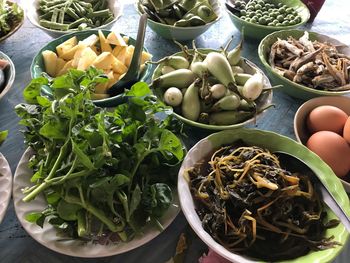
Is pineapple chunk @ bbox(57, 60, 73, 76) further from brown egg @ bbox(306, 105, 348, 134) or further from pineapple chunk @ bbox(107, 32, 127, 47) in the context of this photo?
brown egg @ bbox(306, 105, 348, 134)

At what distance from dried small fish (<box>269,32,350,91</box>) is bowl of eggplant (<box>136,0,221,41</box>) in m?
0.23

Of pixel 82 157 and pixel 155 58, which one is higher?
pixel 82 157

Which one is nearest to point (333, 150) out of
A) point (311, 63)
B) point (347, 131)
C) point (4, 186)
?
point (347, 131)

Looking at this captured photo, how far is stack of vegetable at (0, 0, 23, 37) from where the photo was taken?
0.98 m

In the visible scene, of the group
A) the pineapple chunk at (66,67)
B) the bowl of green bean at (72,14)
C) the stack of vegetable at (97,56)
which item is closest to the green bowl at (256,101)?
the stack of vegetable at (97,56)

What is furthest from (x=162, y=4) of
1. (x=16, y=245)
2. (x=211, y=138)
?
(x=16, y=245)

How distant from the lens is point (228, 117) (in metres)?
0.75

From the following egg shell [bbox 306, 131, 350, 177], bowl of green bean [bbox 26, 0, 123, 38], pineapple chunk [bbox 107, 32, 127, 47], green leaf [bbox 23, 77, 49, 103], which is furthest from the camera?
bowl of green bean [bbox 26, 0, 123, 38]

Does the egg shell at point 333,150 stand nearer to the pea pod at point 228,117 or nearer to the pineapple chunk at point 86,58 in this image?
the pea pod at point 228,117

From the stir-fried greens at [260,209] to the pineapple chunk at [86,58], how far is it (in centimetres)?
40

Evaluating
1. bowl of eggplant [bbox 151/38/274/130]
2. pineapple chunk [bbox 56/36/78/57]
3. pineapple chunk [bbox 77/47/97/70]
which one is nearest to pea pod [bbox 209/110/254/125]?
bowl of eggplant [bbox 151/38/274/130]

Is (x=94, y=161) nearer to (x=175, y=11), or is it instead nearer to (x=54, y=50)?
(x=54, y=50)

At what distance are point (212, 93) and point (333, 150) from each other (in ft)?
0.94

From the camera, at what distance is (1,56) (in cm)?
Result: 88
